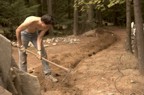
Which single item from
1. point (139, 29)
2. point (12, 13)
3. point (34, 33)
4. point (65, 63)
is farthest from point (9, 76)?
point (12, 13)

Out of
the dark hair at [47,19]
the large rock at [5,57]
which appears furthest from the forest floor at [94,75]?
the large rock at [5,57]

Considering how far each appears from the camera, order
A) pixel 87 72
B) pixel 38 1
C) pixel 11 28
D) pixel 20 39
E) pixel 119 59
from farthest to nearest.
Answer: pixel 38 1, pixel 11 28, pixel 119 59, pixel 87 72, pixel 20 39

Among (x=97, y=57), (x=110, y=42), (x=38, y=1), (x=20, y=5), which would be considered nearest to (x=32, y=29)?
(x=97, y=57)

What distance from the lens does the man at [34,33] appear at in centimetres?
752

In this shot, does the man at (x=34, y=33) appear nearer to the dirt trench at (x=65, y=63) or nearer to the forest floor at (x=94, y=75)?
the dirt trench at (x=65, y=63)

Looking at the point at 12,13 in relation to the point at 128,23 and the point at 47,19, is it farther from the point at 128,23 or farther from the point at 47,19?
the point at 47,19

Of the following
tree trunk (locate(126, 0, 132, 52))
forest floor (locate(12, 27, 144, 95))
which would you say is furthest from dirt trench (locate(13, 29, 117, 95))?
tree trunk (locate(126, 0, 132, 52))

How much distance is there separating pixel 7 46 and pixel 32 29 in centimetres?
364

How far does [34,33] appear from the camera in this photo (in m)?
8.21

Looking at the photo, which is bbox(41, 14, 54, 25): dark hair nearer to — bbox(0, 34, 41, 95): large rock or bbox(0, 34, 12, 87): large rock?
bbox(0, 34, 41, 95): large rock

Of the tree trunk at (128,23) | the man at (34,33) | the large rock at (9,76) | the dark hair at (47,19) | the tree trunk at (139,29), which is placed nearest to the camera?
the large rock at (9,76)

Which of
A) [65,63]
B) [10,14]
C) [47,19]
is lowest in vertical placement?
[65,63]

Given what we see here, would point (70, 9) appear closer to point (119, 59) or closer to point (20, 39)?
point (119, 59)

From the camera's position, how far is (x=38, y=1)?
1033 inches
